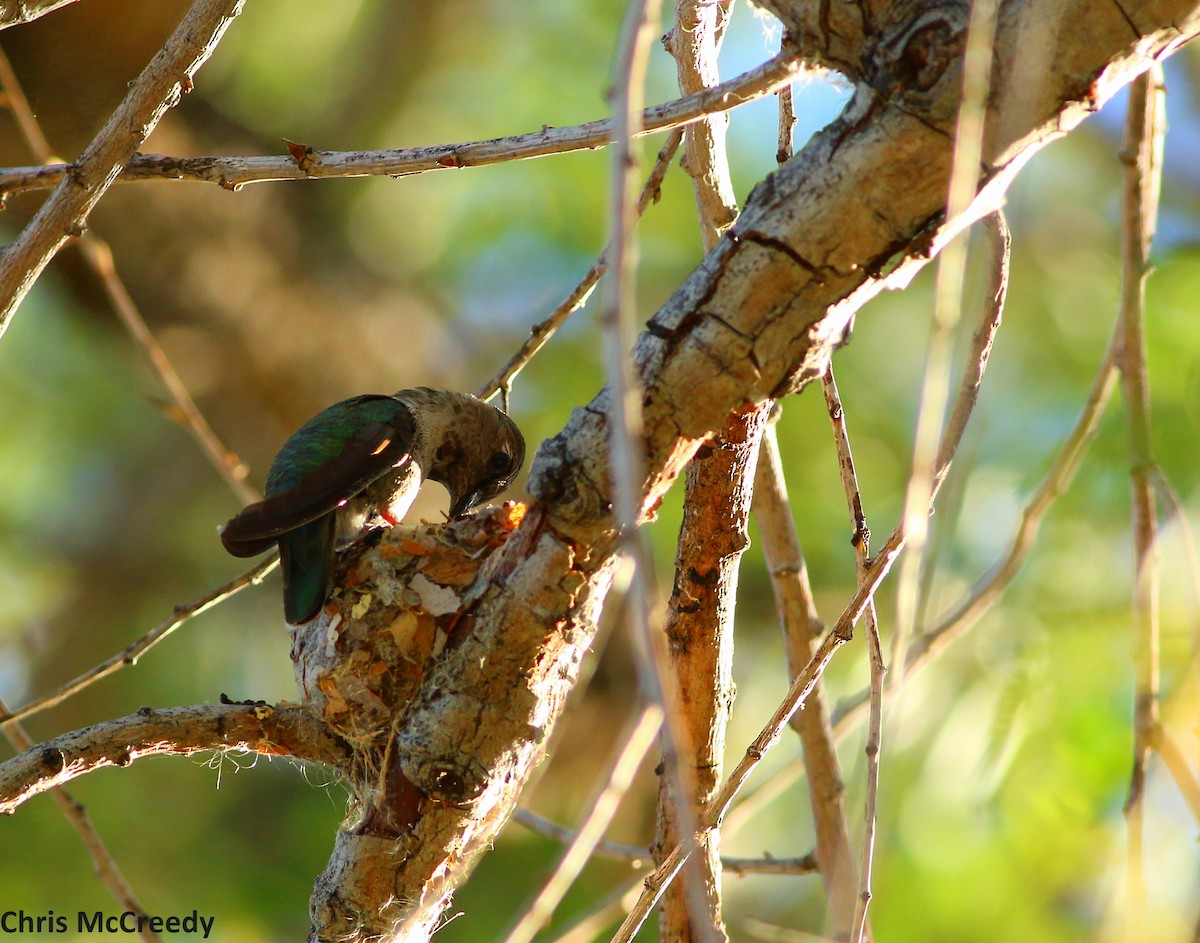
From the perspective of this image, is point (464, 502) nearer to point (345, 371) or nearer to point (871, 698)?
point (871, 698)

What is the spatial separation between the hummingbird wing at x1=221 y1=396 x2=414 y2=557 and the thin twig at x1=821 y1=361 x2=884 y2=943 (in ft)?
4.20

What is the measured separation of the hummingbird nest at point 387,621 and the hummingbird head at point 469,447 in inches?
27.2

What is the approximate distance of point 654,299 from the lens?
6.69 metres

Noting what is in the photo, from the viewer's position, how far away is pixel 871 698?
175cm

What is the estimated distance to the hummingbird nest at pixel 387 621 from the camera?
2113 mm

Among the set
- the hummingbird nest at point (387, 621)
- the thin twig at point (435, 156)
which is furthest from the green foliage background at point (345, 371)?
the thin twig at point (435, 156)

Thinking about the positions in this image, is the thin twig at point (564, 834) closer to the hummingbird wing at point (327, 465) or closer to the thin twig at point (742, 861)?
the thin twig at point (742, 861)

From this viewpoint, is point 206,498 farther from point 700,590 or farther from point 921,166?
point 921,166

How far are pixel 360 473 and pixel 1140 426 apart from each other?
6.04 ft

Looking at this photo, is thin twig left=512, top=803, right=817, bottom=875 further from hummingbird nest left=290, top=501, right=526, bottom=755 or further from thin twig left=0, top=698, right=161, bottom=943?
thin twig left=0, top=698, right=161, bottom=943

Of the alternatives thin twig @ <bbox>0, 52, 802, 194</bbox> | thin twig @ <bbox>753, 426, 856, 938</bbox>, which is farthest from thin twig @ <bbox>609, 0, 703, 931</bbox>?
thin twig @ <bbox>753, 426, 856, 938</bbox>

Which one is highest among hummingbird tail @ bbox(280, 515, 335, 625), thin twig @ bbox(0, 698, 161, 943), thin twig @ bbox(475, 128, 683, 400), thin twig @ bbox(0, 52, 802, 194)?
thin twig @ bbox(475, 128, 683, 400)

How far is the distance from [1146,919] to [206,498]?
6923 mm

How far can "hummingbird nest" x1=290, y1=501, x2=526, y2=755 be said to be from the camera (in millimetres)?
2113
